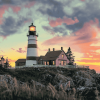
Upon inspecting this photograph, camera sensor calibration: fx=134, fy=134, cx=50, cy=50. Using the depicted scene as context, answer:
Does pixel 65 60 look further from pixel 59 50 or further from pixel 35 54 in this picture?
pixel 35 54

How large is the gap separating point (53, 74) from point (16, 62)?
22565 millimetres

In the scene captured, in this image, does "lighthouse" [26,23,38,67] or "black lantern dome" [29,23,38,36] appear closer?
"lighthouse" [26,23,38,67]

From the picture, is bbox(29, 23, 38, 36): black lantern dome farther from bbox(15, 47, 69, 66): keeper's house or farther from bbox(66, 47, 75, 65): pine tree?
bbox(66, 47, 75, 65): pine tree

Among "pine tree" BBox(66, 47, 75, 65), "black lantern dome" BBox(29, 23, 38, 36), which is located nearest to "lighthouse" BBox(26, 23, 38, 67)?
"black lantern dome" BBox(29, 23, 38, 36)

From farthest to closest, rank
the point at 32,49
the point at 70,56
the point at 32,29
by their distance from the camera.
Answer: the point at 70,56 → the point at 32,29 → the point at 32,49

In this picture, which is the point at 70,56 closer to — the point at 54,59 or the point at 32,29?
the point at 54,59

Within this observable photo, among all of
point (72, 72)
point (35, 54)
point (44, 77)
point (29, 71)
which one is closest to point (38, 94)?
point (44, 77)

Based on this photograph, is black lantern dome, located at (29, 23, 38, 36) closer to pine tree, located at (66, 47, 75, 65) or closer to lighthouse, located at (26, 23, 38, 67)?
lighthouse, located at (26, 23, 38, 67)

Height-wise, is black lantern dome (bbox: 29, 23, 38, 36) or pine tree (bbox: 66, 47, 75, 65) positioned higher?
black lantern dome (bbox: 29, 23, 38, 36)

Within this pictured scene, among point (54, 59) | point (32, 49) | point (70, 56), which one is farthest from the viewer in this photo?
point (70, 56)

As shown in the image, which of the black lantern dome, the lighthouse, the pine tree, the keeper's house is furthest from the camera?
the pine tree

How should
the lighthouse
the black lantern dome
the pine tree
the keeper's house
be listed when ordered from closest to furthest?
the keeper's house < the lighthouse < the black lantern dome < the pine tree

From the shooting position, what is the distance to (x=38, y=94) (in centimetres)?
605

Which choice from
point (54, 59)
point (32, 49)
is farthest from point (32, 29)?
point (54, 59)
